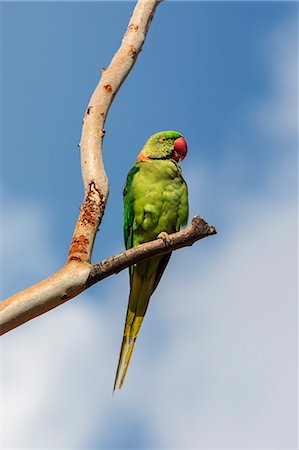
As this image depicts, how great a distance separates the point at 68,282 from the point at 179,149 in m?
2.33

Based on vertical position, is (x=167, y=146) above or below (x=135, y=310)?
above

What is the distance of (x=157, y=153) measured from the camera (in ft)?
16.6

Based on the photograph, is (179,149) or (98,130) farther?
(179,149)

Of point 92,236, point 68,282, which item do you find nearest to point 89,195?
point 92,236

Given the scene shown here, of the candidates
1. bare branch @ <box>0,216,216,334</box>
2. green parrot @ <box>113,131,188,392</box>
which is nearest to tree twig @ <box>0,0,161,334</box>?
bare branch @ <box>0,216,216,334</box>

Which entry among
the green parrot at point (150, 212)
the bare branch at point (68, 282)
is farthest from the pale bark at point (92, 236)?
the green parrot at point (150, 212)

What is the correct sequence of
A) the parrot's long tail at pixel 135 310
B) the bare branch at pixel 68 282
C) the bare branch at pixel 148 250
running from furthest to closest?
the parrot's long tail at pixel 135 310
the bare branch at pixel 148 250
the bare branch at pixel 68 282

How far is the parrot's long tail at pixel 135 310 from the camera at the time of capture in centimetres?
422

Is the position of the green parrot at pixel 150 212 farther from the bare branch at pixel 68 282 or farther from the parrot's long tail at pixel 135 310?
the bare branch at pixel 68 282

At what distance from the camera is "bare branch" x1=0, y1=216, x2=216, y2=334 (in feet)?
9.83

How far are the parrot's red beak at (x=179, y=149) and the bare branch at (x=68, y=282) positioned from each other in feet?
6.02

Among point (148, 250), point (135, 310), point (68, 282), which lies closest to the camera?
point (68, 282)

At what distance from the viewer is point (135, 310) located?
4547mm

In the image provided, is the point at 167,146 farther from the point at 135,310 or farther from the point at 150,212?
the point at 135,310
